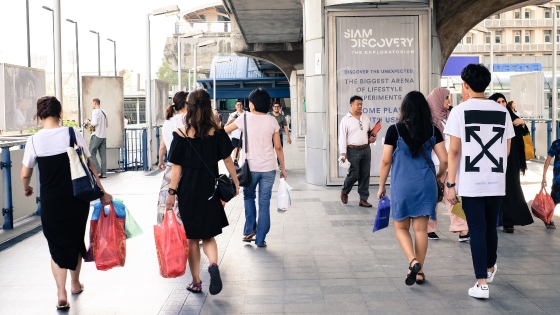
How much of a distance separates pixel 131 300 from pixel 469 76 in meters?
3.23

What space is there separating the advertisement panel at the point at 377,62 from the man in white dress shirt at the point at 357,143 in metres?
2.36

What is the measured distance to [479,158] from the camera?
16.0 ft

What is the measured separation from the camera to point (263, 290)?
5.32m

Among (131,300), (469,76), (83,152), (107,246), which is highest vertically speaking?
(469,76)

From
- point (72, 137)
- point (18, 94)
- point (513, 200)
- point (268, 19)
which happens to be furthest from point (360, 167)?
point (268, 19)

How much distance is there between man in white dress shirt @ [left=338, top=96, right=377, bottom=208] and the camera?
9.63 metres

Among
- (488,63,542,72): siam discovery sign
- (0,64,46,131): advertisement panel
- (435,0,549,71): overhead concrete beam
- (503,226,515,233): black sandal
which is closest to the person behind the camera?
(503,226,515,233): black sandal

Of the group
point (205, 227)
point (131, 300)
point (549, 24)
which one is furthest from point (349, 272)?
point (549, 24)

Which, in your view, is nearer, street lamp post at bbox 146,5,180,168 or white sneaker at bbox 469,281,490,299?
white sneaker at bbox 469,281,490,299

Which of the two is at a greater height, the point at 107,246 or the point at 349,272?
the point at 107,246

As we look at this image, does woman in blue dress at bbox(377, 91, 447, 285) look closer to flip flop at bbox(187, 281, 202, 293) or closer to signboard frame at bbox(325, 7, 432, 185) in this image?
flip flop at bbox(187, 281, 202, 293)

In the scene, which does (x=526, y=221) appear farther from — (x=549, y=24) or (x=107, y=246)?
(x=549, y=24)

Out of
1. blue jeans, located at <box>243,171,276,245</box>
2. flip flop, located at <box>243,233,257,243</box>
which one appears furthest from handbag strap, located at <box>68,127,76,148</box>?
flip flop, located at <box>243,233,257,243</box>

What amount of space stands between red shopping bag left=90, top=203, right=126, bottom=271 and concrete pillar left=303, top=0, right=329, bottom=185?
7.41 m
